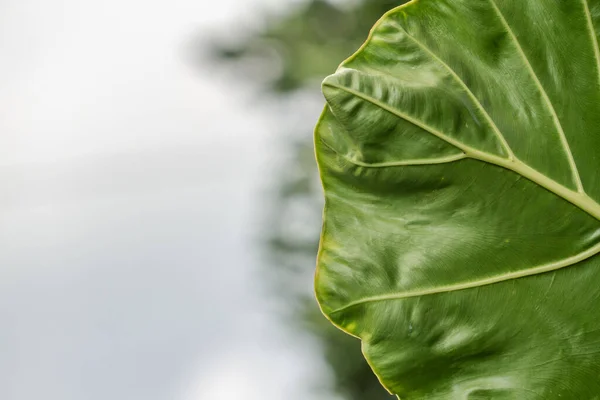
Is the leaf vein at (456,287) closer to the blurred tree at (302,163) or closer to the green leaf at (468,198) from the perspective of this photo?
the green leaf at (468,198)

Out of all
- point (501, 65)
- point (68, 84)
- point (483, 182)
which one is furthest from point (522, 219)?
point (68, 84)

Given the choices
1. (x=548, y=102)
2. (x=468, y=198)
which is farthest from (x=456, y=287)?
(x=548, y=102)

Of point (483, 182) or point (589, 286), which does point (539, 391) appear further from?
point (483, 182)

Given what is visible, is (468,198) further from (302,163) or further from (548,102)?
(302,163)

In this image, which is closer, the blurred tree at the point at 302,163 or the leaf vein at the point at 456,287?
the leaf vein at the point at 456,287

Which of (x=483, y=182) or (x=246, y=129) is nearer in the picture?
(x=483, y=182)

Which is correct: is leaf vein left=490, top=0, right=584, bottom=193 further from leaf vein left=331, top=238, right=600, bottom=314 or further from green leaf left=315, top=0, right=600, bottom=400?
leaf vein left=331, top=238, right=600, bottom=314

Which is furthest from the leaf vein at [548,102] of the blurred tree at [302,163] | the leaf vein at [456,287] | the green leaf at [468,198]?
the blurred tree at [302,163]
